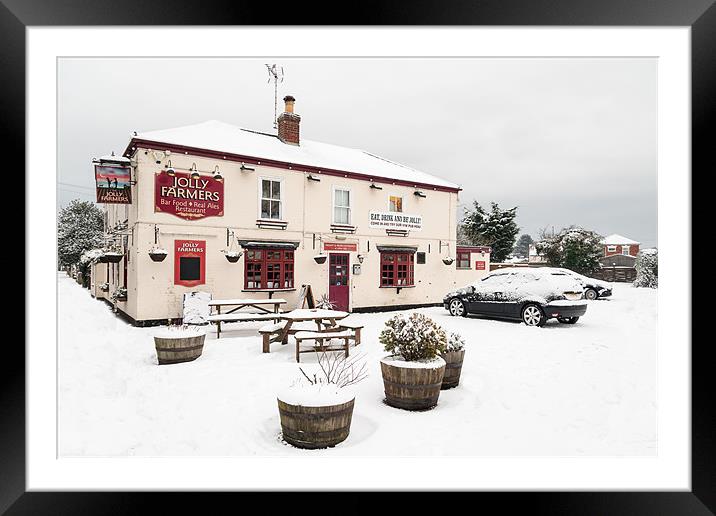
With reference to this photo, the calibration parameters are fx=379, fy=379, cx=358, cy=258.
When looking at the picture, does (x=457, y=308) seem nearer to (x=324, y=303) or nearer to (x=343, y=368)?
(x=324, y=303)

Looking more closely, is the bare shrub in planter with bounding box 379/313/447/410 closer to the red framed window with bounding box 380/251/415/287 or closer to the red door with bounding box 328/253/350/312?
the red door with bounding box 328/253/350/312

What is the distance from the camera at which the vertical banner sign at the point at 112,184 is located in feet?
27.9

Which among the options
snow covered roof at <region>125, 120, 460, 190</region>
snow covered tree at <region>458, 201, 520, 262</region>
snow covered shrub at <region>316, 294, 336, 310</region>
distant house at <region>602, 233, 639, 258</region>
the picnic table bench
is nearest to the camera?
the picnic table bench

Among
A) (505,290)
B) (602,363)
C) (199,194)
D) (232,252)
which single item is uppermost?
(199,194)

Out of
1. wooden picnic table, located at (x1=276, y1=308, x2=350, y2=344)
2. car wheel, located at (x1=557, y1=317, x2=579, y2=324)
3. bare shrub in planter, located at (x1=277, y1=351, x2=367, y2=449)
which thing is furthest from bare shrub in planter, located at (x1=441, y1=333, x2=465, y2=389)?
car wheel, located at (x1=557, y1=317, x2=579, y2=324)

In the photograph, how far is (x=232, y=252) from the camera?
32.3 feet

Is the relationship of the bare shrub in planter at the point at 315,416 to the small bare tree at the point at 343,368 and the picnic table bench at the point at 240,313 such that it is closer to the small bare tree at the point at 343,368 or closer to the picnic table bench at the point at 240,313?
the small bare tree at the point at 343,368

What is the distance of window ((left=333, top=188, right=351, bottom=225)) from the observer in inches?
470

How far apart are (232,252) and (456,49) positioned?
807 centimetres

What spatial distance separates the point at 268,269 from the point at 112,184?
4.18 metres

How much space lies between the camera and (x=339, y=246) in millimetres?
11836

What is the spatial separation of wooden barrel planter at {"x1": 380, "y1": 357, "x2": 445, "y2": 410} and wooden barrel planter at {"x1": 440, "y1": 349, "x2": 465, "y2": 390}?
2.12 ft
